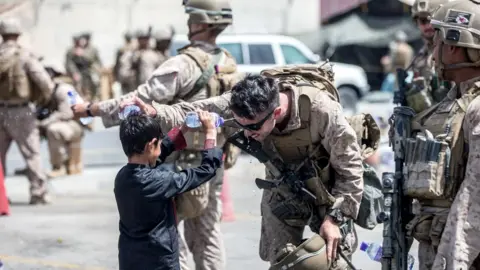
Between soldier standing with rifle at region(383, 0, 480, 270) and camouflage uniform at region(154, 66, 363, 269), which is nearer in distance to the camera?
soldier standing with rifle at region(383, 0, 480, 270)

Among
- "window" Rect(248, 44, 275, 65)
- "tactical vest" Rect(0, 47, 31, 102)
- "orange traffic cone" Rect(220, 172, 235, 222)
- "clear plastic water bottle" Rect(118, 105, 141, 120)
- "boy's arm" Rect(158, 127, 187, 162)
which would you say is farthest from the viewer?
"window" Rect(248, 44, 275, 65)

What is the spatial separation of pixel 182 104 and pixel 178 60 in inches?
37.1

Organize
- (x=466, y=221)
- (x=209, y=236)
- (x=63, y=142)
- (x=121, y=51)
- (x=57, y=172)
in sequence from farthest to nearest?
1. (x=121, y=51)
2. (x=57, y=172)
3. (x=63, y=142)
4. (x=209, y=236)
5. (x=466, y=221)

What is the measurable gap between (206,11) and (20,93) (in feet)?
15.4

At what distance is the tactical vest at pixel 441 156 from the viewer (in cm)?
→ 463

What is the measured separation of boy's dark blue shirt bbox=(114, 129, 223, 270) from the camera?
204 inches

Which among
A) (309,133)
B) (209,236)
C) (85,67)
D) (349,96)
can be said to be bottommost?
(349,96)

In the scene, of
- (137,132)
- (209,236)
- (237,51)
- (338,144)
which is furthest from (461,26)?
(237,51)

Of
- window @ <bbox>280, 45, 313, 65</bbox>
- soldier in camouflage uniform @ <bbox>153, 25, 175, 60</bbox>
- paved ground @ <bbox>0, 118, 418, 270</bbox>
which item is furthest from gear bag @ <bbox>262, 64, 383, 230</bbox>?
window @ <bbox>280, 45, 313, 65</bbox>

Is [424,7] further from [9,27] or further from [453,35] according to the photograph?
[9,27]

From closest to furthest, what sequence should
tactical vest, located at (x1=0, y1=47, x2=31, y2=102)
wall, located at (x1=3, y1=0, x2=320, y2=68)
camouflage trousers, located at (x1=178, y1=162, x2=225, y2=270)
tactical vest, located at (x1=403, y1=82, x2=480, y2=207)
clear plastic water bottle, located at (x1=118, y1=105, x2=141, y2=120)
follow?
tactical vest, located at (x1=403, y1=82, x2=480, y2=207)
clear plastic water bottle, located at (x1=118, y1=105, x2=141, y2=120)
camouflage trousers, located at (x1=178, y1=162, x2=225, y2=270)
tactical vest, located at (x1=0, y1=47, x2=31, y2=102)
wall, located at (x1=3, y1=0, x2=320, y2=68)

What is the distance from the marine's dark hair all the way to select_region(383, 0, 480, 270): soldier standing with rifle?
1.97 ft

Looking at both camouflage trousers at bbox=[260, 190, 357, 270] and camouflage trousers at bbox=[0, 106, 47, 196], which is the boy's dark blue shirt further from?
camouflage trousers at bbox=[0, 106, 47, 196]

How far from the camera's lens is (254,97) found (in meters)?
4.95
